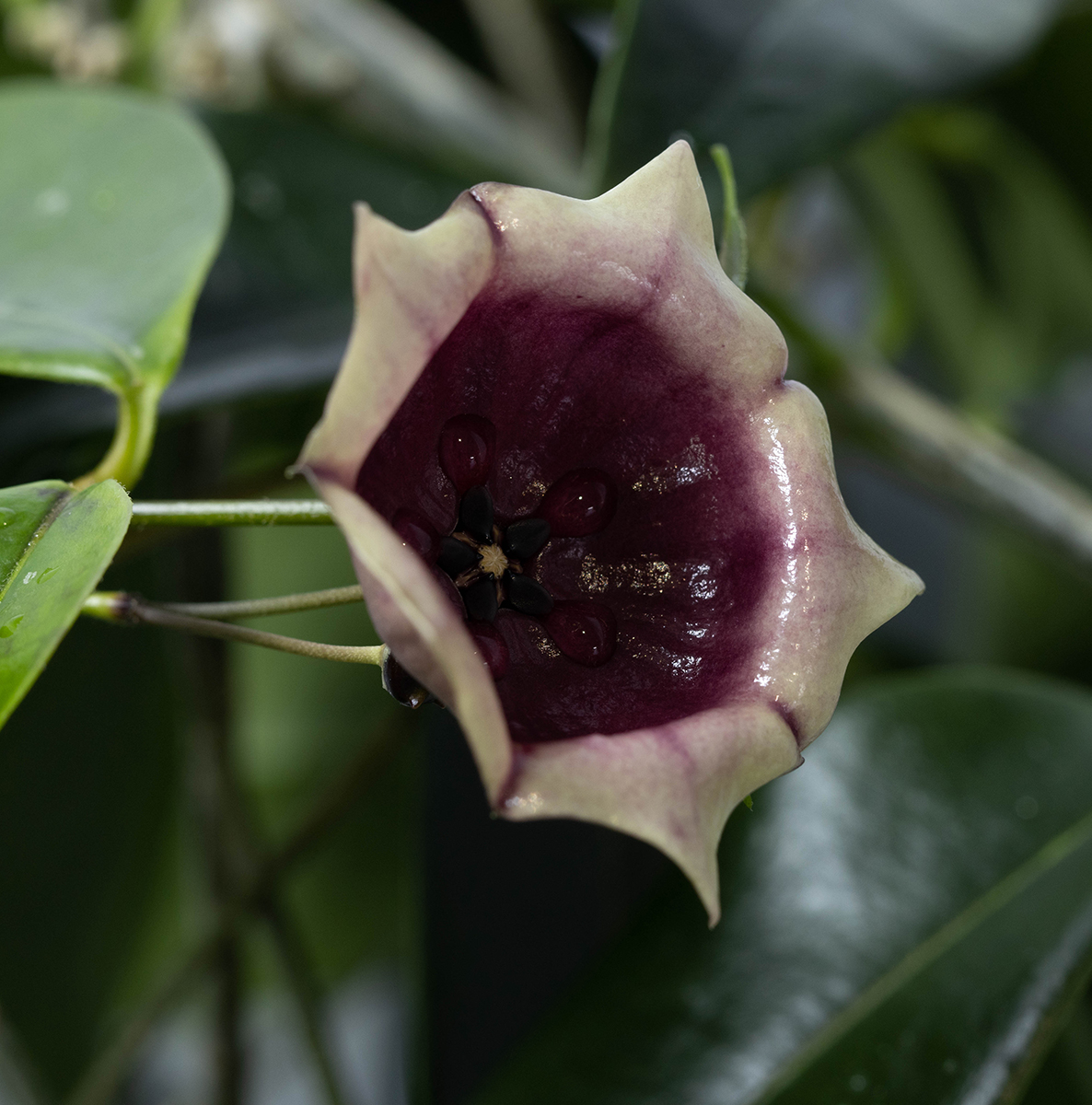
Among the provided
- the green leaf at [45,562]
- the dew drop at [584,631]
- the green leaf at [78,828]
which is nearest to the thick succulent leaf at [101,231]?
the green leaf at [45,562]

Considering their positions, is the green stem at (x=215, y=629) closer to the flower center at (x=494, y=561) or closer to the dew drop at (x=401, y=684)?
the dew drop at (x=401, y=684)

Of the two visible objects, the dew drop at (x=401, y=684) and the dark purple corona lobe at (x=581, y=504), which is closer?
the dew drop at (x=401, y=684)

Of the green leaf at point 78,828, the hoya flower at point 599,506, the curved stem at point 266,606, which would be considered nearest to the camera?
the hoya flower at point 599,506

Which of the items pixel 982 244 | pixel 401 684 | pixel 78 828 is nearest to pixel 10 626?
pixel 401 684

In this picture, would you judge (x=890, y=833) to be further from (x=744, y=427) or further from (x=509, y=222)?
(x=509, y=222)

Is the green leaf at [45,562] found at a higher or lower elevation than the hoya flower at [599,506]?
lower

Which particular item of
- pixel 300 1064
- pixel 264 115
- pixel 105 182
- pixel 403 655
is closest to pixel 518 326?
pixel 403 655

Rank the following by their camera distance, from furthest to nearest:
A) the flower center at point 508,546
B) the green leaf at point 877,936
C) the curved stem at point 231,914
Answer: the curved stem at point 231,914, the green leaf at point 877,936, the flower center at point 508,546

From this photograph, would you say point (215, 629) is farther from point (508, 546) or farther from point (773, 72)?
point (773, 72)

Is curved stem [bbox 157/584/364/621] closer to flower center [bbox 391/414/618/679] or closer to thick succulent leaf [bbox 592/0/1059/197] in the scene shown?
flower center [bbox 391/414/618/679]
